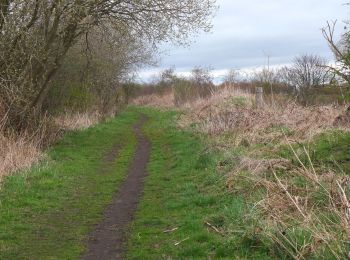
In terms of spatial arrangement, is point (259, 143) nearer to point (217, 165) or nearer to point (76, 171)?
point (217, 165)

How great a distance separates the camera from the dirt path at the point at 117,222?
7098mm

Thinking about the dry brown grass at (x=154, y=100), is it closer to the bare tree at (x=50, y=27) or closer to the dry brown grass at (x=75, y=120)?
the dry brown grass at (x=75, y=120)

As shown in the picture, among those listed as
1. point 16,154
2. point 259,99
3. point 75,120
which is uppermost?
point 259,99

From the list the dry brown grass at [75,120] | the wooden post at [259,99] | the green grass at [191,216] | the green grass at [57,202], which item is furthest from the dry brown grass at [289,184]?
the dry brown grass at [75,120]

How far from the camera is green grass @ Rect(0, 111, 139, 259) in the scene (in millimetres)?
7383

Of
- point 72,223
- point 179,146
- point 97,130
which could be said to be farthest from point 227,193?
point 97,130

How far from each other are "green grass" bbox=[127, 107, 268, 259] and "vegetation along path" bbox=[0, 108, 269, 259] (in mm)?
15

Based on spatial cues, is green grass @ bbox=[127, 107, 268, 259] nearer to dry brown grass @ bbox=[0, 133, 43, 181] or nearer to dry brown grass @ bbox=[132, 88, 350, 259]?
dry brown grass @ bbox=[132, 88, 350, 259]

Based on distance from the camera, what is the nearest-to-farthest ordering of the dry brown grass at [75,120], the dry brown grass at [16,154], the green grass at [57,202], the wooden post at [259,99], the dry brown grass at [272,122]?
the green grass at [57,202] < the dry brown grass at [16,154] < the dry brown grass at [272,122] < the wooden post at [259,99] < the dry brown grass at [75,120]

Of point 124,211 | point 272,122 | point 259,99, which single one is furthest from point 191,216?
point 259,99

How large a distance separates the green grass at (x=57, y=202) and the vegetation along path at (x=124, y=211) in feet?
0.05

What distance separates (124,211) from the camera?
9.35 meters

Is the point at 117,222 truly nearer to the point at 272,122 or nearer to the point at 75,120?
the point at 272,122

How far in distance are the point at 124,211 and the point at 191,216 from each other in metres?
1.47
